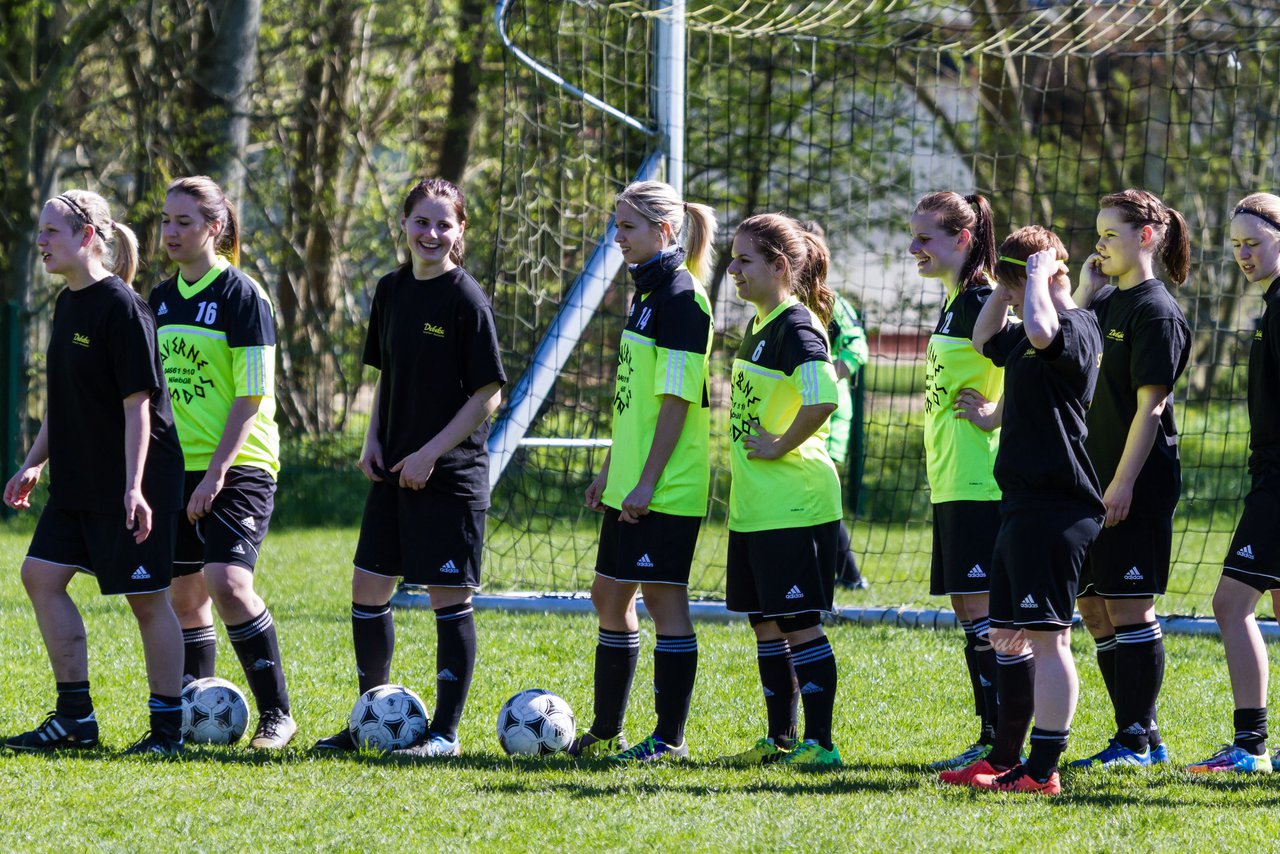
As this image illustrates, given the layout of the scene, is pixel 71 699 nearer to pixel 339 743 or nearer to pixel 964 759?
pixel 339 743

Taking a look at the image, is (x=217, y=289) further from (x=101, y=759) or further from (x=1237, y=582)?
(x=1237, y=582)

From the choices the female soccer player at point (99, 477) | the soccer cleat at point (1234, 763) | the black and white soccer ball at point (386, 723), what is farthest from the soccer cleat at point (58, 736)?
the soccer cleat at point (1234, 763)

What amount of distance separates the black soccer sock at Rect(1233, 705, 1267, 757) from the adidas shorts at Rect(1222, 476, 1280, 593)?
428mm

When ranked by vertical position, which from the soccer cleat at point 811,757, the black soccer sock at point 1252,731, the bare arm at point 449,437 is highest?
the bare arm at point 449,437

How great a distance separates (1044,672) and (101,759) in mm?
3086

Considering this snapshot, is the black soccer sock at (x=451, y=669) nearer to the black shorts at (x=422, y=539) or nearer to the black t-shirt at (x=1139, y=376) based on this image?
the black shorts at (x=422, y=539)

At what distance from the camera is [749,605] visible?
5.23 meters

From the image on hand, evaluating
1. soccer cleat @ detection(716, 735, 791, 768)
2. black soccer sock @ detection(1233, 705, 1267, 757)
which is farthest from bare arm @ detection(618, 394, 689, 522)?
black soccer sock @ detection(1233, 705, 1267, 757)

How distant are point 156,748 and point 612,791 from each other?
5.32ft

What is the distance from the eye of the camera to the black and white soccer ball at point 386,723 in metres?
Answer: 5.24

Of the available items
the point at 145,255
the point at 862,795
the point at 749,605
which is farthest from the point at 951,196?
the point at 145,255

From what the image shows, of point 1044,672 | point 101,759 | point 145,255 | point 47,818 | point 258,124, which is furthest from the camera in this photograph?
point 258,124

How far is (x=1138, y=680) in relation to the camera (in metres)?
5.23

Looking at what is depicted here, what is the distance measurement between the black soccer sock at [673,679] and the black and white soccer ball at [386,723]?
84 cm
